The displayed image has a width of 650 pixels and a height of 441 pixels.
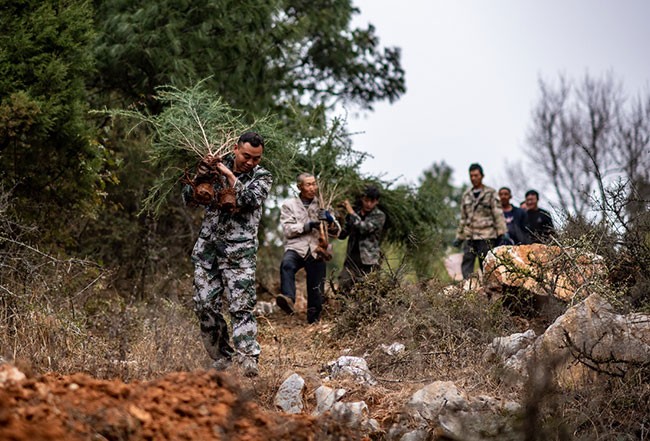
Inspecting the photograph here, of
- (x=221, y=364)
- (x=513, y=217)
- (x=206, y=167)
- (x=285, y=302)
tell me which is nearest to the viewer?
(x=221, y=364)

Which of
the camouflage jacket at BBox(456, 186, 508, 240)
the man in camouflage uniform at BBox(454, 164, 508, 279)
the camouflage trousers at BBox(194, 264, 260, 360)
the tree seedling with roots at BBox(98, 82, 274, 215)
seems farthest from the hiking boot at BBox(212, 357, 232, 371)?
the camouflage jacket at BBox(456, 186, 508, 240)

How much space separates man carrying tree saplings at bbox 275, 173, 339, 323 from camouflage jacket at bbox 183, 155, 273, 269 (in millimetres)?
2794

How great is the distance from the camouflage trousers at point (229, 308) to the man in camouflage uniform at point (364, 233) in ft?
12.5

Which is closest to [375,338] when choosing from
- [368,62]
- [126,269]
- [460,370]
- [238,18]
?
[460,370]

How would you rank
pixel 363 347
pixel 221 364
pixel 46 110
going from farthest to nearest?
pixel 46 110 < pixel 363 347 < pixel 221 364

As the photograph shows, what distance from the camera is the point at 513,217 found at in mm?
12750

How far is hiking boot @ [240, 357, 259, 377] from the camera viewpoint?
6.58m

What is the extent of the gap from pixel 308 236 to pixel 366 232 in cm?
101

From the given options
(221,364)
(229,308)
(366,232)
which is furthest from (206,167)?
(366,232)

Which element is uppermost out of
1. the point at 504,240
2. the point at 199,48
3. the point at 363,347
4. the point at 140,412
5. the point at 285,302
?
the point at 199,48

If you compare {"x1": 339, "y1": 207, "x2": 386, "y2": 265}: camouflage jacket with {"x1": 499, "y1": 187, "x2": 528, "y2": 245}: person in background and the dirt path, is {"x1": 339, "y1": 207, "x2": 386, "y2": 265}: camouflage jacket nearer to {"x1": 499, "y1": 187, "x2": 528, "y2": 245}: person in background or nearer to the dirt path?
{"x1": 499, "y1": 187, "x2": 528, "y2": 245}: person in background

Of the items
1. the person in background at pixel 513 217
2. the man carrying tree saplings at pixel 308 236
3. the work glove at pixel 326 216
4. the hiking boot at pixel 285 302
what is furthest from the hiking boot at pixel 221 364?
→ the person in background at pixel 513 217

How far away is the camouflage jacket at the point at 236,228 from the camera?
705 cm

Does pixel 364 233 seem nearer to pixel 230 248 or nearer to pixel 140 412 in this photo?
pixel 230 248
